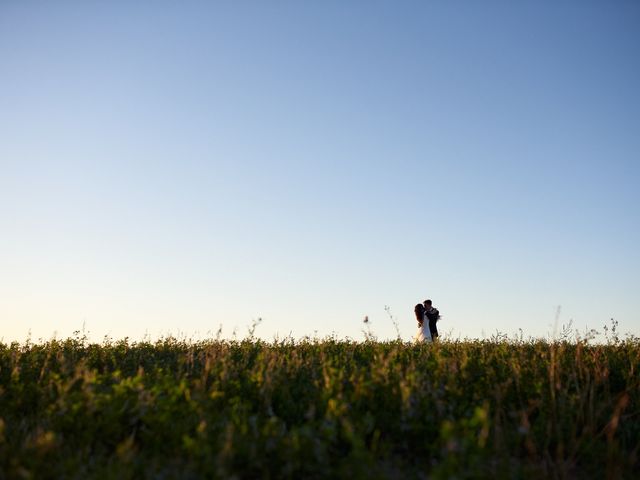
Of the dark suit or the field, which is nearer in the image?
the field

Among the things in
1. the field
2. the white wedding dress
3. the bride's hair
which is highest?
the bride's hair

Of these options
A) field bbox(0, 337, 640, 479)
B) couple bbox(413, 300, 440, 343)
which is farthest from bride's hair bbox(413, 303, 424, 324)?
field bbox(0, 337, 640, 479)

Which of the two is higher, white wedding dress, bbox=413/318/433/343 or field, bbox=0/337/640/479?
white wedding dress, bbox=413/318/433/343

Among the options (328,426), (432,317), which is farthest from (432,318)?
(328,426)

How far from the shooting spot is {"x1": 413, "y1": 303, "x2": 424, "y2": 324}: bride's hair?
48.6 ft

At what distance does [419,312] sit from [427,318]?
1.03 ft

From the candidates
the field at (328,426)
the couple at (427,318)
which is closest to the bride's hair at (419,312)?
the couple at (427,318)

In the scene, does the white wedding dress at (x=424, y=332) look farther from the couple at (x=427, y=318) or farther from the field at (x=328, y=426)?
the field at (x=328, y=426)

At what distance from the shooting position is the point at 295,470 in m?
4.38

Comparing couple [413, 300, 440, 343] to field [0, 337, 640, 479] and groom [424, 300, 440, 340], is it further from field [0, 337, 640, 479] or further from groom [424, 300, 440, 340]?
field [0, 337, 640, 479]

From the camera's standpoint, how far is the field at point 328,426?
426 cm

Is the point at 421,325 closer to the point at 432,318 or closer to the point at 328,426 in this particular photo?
the point at 432,318

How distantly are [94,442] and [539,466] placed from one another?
4.57 m

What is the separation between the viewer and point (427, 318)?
14.9m
